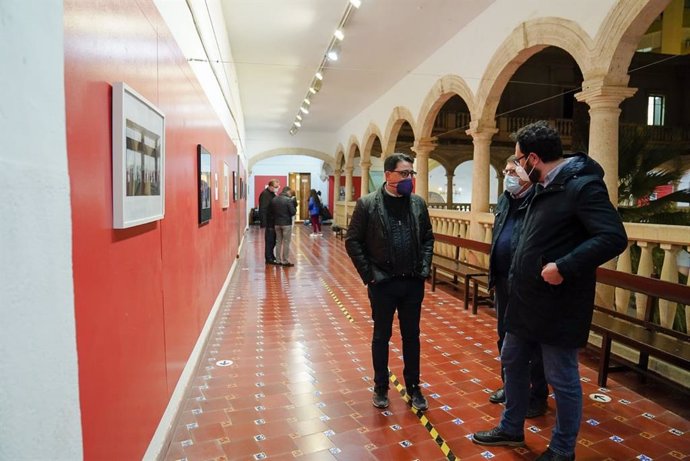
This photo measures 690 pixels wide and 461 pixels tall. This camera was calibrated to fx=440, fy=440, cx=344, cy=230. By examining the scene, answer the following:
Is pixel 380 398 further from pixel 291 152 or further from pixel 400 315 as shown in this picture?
pixel 291 152

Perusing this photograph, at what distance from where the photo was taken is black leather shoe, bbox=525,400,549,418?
9.74 ft

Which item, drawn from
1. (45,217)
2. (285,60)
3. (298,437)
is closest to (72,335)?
(45,217)

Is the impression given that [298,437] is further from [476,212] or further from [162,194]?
[476,212]

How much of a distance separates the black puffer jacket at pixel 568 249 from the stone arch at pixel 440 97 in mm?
5542

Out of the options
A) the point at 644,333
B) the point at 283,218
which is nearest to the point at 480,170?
the point at 283,218

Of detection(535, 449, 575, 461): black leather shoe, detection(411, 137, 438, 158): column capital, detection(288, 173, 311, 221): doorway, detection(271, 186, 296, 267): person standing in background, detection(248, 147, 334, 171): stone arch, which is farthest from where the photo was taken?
detection(288, 173, 311, 221): doorway

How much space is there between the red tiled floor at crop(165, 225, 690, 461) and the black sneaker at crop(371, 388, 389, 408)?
0.04 meters

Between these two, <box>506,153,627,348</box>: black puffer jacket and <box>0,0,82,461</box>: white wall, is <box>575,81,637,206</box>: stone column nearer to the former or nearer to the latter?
<box>506,153,627,348</box>: black puffer jacket

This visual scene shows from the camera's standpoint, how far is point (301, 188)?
80.1 feet

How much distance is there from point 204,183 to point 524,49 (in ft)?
15.1

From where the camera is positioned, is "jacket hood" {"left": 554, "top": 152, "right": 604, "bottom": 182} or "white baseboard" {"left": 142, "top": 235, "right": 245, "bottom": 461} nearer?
"jacket hood" {"left": 554, "top": 152, "right": 604, "bottom": 182}

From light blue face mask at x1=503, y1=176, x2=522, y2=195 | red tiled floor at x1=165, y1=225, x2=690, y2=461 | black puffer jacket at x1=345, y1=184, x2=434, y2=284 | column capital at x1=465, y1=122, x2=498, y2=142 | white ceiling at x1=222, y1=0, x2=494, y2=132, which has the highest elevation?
white ceiling at x1=222, y1=0, x2=494, y2=132

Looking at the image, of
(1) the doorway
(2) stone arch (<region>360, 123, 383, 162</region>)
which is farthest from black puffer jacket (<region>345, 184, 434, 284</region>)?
(1) the doorway

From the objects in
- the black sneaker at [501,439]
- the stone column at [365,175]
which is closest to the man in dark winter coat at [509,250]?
the black sneaker at [501,439]
